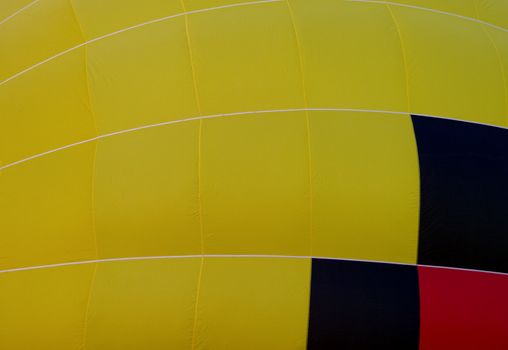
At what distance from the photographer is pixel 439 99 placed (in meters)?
5.20

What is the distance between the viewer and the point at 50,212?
4.78 meters

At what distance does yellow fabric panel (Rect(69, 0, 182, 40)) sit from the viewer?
5.41 meters

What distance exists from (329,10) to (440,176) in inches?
65.0

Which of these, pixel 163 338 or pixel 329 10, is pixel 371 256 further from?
pixel 329 10

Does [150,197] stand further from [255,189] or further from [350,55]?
[350,55]

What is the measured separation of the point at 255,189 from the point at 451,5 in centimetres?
265

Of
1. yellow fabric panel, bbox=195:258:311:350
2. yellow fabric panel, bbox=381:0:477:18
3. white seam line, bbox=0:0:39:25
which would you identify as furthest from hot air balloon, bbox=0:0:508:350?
white seam line, bbox=0:0:39:25

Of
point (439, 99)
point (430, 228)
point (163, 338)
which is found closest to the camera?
point (163, 338)

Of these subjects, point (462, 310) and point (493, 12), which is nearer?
point (462, 310)

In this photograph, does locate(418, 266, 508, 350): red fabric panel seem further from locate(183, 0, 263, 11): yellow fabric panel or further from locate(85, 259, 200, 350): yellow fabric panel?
locate(183, 0, 263, 11): yellow fabric panel

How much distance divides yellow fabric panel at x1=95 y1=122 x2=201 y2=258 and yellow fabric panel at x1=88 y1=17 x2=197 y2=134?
21 cm

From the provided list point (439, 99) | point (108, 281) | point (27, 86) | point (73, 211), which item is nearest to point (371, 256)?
point (439, 99)

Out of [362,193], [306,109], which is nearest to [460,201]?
[362,193]

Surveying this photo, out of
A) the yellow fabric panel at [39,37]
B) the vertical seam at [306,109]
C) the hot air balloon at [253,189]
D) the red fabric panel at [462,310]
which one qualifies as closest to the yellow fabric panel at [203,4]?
the hot air balloon at [253,189]
